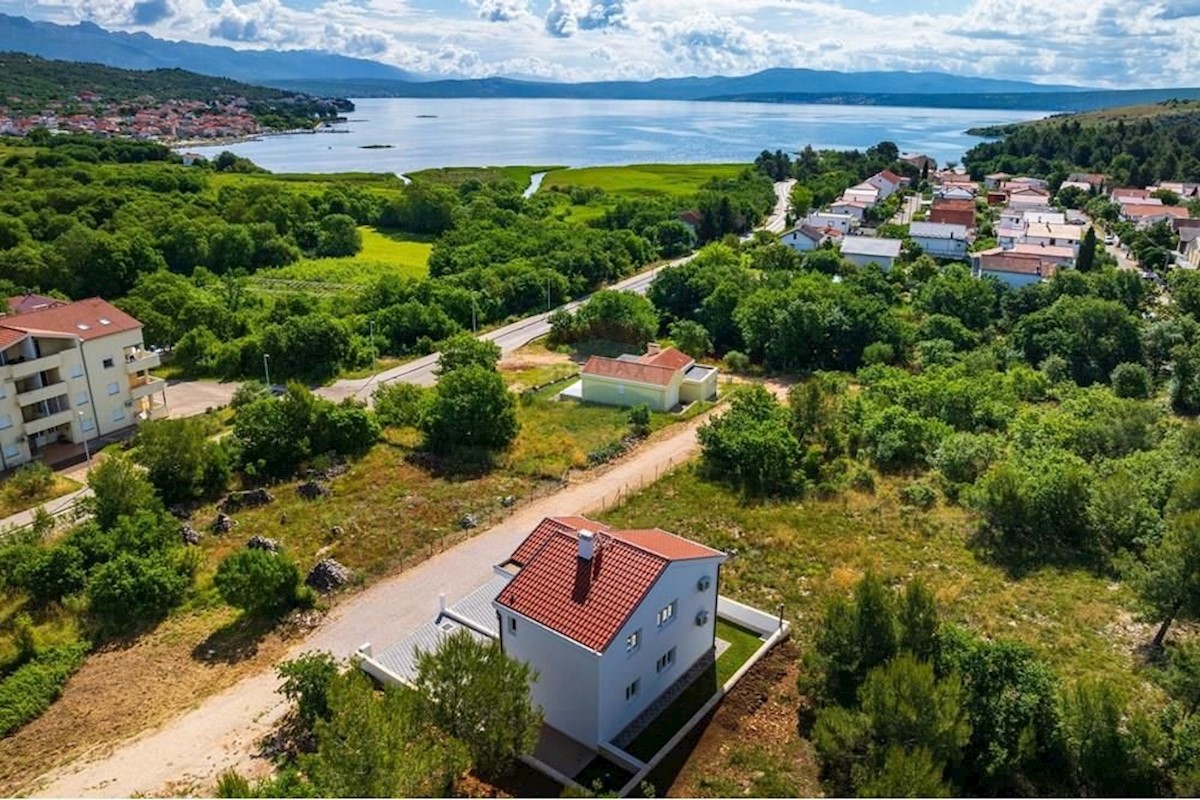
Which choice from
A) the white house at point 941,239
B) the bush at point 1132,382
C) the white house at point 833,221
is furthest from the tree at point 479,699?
the white house at point 833,221

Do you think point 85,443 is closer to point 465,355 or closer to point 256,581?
point 465,355

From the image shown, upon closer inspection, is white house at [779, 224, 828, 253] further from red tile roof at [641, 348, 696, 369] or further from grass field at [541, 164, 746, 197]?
red tile roof at [641, 348, 696, 369]

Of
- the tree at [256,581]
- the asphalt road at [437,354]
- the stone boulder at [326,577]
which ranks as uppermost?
the tree at [256,581]

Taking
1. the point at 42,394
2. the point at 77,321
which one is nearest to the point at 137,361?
the point at 77,321

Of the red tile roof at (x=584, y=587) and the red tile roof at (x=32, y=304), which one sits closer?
the red tile roof at (x=584, y=587)

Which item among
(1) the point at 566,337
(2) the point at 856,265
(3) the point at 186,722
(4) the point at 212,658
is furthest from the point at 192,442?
(2) the point at 856,265

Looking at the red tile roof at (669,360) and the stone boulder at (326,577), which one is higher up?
the red tile roof at (669,360)

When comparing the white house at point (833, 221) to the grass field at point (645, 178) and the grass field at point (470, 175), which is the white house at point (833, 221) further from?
the grass field at point (470, 175)
